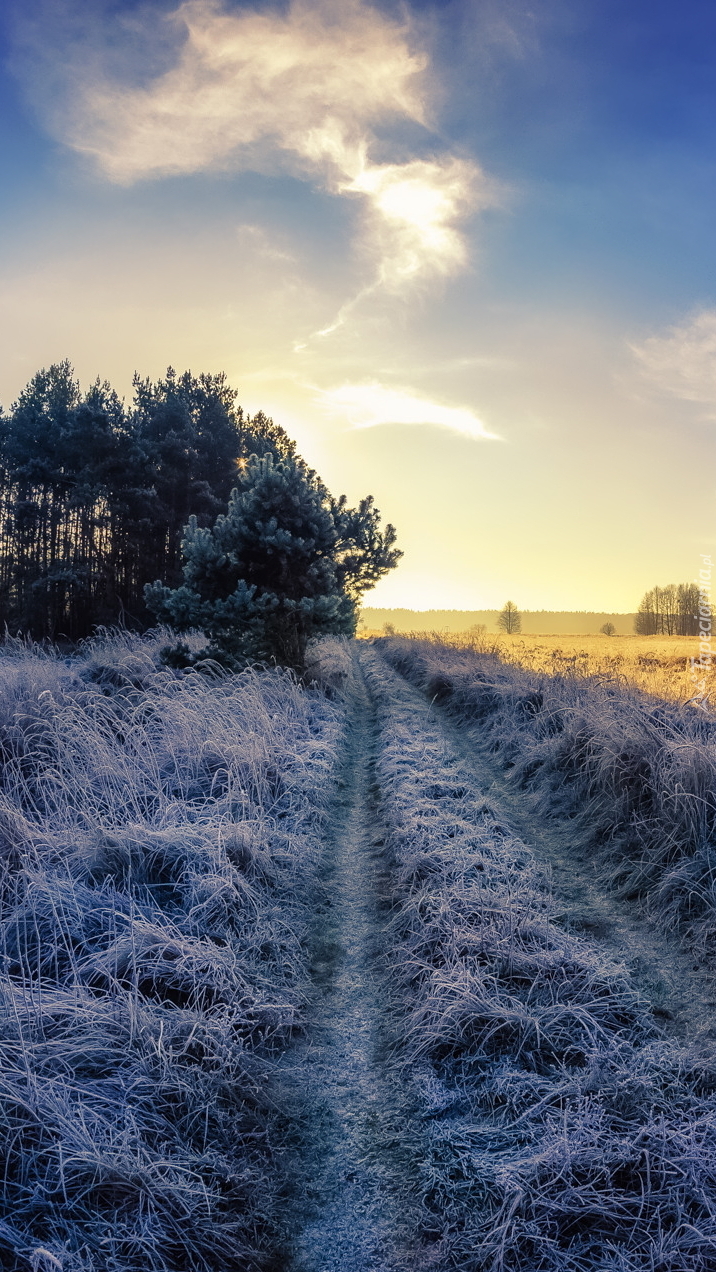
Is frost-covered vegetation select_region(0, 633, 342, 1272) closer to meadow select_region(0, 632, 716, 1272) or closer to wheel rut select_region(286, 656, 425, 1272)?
meadow select_region(0, 632, 716, 1272)

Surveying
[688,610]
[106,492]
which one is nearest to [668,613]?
[688,610]

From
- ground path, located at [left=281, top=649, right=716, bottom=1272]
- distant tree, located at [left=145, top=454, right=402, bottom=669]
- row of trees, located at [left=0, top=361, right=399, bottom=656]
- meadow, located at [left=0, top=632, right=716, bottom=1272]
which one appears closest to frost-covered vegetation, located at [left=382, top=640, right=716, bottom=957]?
meadow, located at [left=0, top=632, right=716, bottom=1272]

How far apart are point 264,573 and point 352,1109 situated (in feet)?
34.3

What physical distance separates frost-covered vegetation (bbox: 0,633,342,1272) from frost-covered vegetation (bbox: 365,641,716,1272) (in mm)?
752

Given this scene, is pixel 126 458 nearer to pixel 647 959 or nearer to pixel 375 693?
→ pixel 375 693

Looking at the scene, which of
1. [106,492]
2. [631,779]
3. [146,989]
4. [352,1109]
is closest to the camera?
[352,1109]

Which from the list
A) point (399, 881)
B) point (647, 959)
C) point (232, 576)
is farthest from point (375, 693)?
point (647, 959)

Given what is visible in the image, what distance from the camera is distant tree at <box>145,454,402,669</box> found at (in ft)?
39.4

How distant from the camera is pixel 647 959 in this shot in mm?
4145

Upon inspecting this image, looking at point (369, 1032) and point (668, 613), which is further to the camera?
point (668, 613)

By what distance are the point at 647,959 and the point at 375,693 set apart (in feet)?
38.3

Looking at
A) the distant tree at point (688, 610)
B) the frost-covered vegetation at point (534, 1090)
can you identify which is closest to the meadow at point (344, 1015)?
the frost-covered vegetation at point (534, 1090)

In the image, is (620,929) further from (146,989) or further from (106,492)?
(106,492)

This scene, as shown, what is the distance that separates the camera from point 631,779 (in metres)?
6.20
